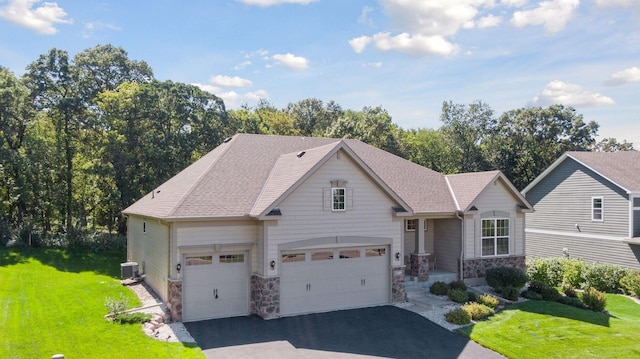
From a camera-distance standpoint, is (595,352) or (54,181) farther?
(54,181)

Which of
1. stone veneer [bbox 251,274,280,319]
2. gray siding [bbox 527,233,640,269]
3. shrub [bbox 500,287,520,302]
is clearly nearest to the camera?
stone veneer [bbox 251,274,280,319]

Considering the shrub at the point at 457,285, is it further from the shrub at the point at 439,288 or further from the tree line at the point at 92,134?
the tree line at the point at 92,134

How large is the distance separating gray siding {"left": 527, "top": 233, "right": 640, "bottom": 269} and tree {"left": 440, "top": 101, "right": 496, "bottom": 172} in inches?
717

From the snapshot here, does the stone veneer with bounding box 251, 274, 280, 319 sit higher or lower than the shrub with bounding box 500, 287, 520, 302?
higher

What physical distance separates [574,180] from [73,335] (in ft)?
82.7

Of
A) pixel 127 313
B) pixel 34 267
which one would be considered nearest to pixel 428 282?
pixel 127 313

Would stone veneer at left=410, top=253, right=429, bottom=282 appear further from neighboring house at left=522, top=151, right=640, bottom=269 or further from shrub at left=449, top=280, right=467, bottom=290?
neighboring house at left=522, top=151, right=640, bottom=269

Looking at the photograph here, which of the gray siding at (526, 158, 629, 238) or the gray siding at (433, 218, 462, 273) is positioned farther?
the gray siding at (526, 158, 629, 238)

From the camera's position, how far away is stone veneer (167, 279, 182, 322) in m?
14.4

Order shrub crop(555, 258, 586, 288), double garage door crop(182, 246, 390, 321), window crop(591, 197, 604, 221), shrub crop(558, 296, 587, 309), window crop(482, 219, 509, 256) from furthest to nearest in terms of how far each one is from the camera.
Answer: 1. window crop(591, 197, 604, 221)
2. shrub crop(555, 258, 586, 288)
3. window crop(482, 219, 509, 256)
4. shrub crop(558, 296, 587, 309)
5. double garage door crop(182, 246, 390, 321)

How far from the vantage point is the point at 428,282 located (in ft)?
63.5

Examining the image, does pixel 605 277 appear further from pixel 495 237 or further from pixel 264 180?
pixel 264 180

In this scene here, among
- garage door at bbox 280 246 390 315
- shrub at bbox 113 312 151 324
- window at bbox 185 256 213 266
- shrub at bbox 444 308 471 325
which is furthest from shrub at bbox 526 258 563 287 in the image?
shrub at bbox 113 312 151 324

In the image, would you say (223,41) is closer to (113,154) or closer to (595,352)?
(113,154)
